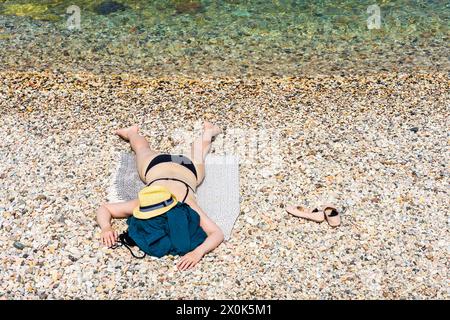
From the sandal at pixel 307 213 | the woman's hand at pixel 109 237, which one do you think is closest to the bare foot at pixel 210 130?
the sandal at pixel 307 213

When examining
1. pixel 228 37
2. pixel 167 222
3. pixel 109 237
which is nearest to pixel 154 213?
pixel 167 222

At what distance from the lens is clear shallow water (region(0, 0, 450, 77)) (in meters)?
9.76

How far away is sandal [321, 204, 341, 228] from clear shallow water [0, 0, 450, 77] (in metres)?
3.95

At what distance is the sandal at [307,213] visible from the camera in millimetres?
5918

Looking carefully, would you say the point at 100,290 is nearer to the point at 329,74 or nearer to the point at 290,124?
the point at 290,124

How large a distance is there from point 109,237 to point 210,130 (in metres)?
2.28

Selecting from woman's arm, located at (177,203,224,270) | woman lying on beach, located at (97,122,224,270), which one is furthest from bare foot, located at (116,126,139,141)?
woman's arm, located at (177,203,224,270)

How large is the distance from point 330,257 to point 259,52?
5498 mm

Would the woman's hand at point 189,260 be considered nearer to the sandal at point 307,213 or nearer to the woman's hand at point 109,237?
the woman's hand at point 109,237

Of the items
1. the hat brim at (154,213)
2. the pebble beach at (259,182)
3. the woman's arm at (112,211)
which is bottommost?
the pebble beach at (259,182)

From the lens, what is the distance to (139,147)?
6.93m

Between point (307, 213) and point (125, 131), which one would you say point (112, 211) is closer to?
point (125, 131)

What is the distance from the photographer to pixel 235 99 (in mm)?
8414

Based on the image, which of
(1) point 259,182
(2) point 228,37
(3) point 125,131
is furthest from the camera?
(2) point 228,37
